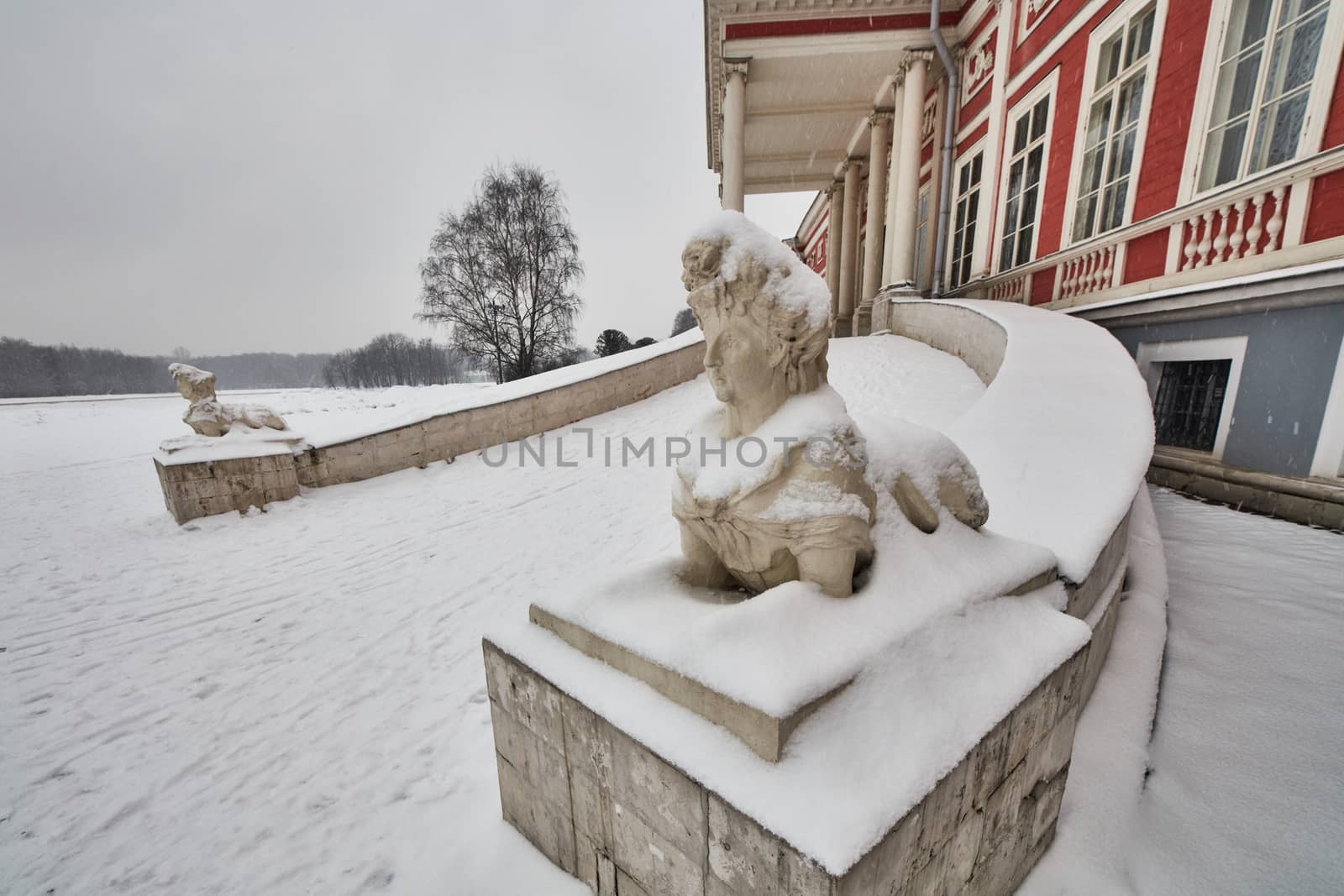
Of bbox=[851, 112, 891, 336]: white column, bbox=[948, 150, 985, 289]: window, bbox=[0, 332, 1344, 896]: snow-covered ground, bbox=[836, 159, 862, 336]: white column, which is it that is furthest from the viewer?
bbox=[836, 159, 862, 336]: white column

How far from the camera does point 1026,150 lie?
820 cm

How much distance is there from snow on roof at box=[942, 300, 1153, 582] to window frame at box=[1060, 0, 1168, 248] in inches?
94.7

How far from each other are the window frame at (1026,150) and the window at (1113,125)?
775 mm

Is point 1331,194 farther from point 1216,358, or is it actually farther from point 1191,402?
point 1191,402

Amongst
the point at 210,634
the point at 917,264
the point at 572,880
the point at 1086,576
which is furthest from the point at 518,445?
the point at 917,264

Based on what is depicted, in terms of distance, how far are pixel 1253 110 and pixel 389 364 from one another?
42.7m

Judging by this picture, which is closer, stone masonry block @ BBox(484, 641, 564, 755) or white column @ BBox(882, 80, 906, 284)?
stone masonry block @ BBox(484, 641, 564, 755)

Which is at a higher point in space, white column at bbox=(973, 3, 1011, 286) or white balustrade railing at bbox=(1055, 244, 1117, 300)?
white column at bbox=(973, 3, 1011, 286)

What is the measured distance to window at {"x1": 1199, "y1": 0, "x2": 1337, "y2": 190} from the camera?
4.23 metres

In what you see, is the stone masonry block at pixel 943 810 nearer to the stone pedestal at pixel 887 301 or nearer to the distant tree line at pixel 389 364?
the stone pedestal at pixel 887 301

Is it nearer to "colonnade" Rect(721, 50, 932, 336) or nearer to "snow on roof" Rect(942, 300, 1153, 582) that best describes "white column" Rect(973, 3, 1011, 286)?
"colonnade" Rect(721, 50, 932, 336)

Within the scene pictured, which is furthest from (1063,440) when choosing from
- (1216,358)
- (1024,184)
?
(1024,184)

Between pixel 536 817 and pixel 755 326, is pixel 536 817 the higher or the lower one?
the lower one

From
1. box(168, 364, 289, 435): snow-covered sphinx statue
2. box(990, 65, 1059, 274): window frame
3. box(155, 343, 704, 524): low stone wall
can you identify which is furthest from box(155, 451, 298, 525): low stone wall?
box(990, 65, 1059, 274): window frame
